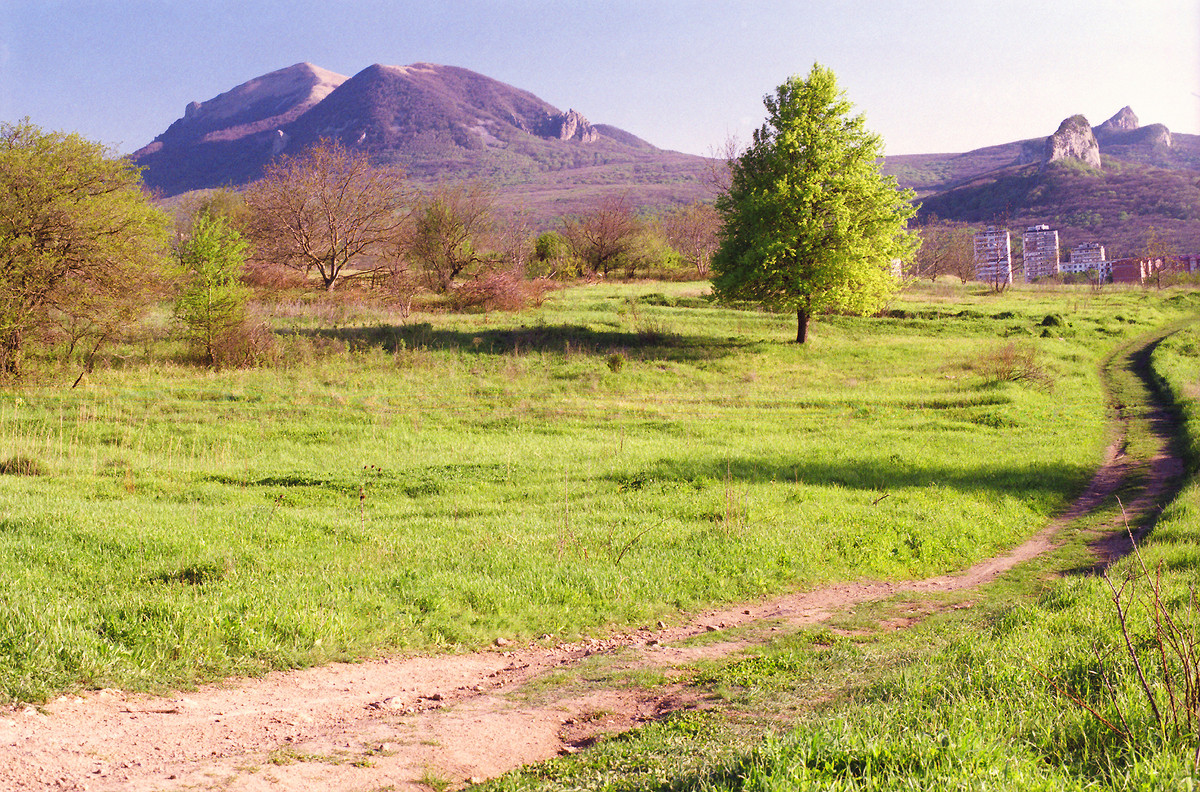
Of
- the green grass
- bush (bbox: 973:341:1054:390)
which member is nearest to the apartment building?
bush (bbox: 973:341:1054:390)

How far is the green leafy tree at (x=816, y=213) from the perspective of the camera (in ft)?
109

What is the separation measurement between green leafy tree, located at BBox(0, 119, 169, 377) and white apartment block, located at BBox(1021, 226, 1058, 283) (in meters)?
106

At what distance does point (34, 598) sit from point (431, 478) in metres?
8.28

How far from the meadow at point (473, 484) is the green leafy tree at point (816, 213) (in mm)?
3341

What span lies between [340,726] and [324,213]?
4751 cm

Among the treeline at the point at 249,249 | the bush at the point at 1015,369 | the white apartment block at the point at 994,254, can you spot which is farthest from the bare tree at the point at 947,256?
the bush at the point at 1015,369

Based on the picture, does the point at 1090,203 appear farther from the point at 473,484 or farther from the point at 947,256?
the point at 473,484

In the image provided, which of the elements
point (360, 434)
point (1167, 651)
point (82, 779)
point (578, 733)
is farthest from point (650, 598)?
point (360, 434)

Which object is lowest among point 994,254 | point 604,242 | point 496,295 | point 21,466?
point 21,466

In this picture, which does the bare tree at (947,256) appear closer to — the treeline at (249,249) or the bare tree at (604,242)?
the treeline at (249,249)

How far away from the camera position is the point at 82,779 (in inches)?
174

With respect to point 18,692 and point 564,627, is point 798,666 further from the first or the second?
point 18,692

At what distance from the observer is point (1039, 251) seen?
370ft

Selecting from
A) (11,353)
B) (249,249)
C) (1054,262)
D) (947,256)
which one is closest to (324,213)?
(249,249)
